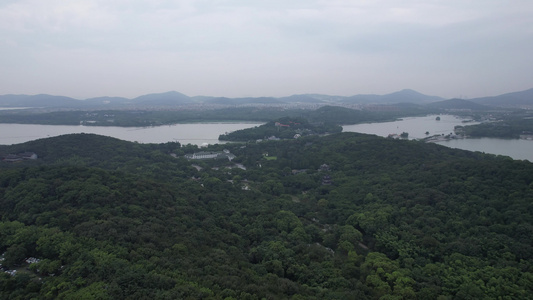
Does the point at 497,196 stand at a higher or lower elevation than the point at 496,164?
lower

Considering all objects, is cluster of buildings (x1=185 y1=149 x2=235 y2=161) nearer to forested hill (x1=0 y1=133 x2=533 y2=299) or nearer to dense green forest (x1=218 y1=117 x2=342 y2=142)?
forested hill (x1=0 y1=133 x2=533 y2=299)

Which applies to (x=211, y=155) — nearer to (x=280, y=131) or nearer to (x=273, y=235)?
(x=280, y=131)

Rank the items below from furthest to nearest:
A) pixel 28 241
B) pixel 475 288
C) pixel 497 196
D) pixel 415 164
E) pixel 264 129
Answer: pixel 264 129, pixel 415 164, pixel 497 196, pixel 28 241, pixel 475 288

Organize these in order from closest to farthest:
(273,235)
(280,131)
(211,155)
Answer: (273,235)
(211,155)
(280,131)

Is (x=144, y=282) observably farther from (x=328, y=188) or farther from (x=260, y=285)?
(x=328, y=188)

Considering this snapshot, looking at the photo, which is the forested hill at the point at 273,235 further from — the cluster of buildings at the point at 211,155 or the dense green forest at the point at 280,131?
the dense green forest at the point at 280,131

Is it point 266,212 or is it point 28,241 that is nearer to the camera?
point 28,241

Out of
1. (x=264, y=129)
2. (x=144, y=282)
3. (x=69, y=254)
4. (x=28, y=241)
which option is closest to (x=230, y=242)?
(x=144, y=282)

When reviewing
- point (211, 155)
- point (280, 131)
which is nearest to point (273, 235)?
point (211, 155)

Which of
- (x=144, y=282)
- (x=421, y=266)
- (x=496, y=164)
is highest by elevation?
(x=496, y=164)
